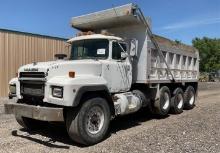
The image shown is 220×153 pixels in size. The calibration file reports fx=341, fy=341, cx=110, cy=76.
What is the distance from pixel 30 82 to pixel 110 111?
2052mm

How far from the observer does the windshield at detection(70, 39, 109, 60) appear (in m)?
9.09

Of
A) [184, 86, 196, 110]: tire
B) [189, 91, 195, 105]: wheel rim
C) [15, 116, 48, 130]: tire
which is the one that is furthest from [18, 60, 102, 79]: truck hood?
[189, 91, 195, 105]: wheel rim

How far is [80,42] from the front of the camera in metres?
9.66

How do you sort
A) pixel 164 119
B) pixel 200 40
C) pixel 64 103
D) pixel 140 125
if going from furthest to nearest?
1. pixel 200 40
2. pixel 164 119
3. pixel 140 125
4. pixel 64 103

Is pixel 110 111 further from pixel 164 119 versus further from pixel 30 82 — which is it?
pixel 164 119

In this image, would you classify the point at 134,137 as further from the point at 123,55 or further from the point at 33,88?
the point at 33,88

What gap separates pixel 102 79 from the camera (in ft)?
27.2

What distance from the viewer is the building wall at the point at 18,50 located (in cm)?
1814

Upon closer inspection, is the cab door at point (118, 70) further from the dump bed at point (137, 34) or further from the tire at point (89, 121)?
the tire at point (89, 121)

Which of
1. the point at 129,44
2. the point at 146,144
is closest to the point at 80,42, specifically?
the point at 129,44

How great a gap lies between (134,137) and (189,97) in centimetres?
650

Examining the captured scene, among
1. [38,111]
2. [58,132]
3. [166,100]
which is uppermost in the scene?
[38,111]

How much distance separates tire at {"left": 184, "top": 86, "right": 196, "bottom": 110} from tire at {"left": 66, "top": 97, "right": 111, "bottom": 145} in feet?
21.1

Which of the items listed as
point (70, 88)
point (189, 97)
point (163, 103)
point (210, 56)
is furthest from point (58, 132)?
point (210, 56)
